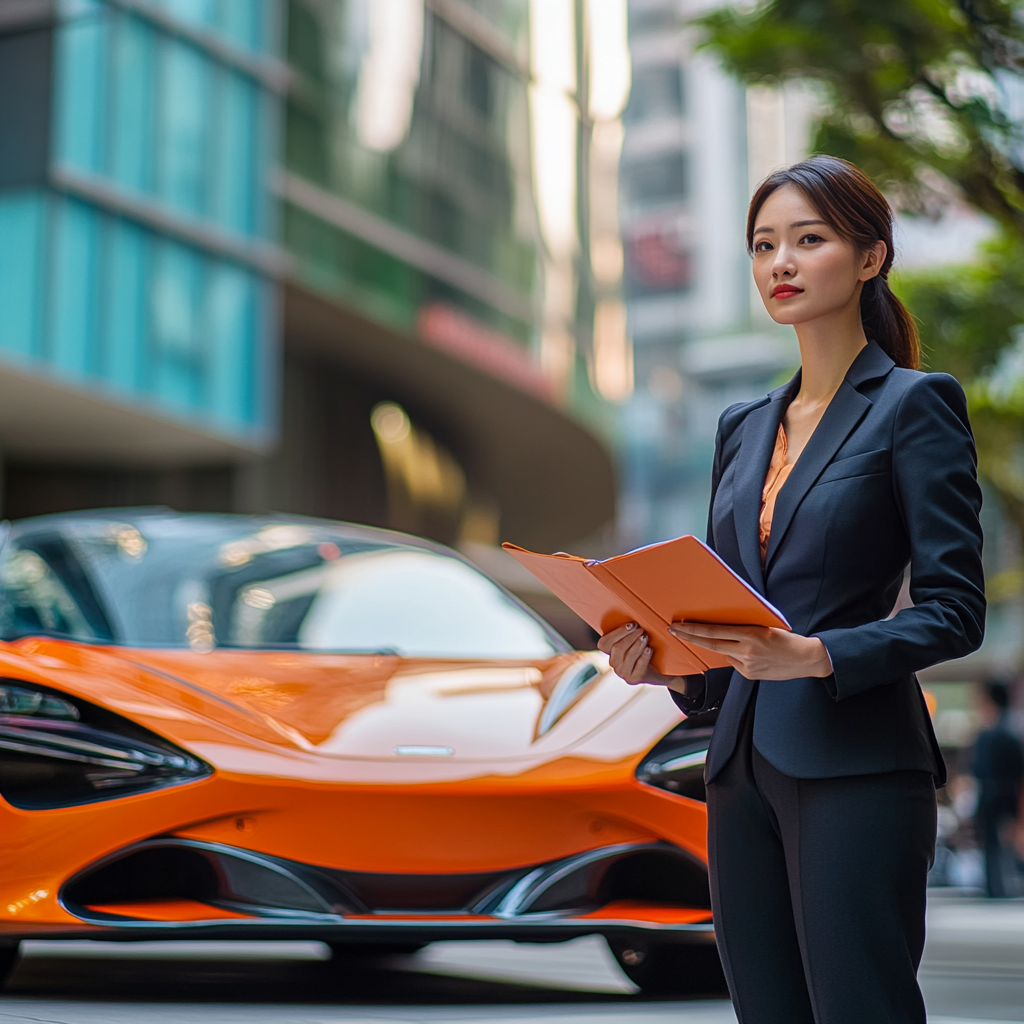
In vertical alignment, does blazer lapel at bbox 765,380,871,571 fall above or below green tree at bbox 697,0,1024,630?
below

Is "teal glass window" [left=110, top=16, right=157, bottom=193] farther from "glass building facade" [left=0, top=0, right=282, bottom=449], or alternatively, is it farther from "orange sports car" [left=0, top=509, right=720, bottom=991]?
"orange sports car" [left=0, top=509, right=720, bottom=991]

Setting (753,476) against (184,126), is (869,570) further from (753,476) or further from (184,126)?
(184,126)

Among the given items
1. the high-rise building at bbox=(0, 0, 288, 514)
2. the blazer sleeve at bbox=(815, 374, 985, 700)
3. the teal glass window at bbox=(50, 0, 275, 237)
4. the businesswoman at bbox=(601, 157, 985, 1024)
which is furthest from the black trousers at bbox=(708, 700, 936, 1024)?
the teal glass window at bbox=(50, 0, 275, 237)

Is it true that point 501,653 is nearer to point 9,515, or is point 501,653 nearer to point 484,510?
point 9,515

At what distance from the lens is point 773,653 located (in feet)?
5.99

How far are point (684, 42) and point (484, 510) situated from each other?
2291 centimetres

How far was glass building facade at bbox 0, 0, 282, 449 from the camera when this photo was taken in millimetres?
18094

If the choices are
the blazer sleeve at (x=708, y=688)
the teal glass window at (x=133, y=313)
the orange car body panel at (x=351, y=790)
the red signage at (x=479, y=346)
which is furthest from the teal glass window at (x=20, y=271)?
the blazer sleeve at (x=708, y=688)

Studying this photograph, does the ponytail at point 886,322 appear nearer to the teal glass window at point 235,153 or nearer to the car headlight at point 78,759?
the car headlight at point 78,759

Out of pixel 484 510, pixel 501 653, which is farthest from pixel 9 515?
pixel 501 653

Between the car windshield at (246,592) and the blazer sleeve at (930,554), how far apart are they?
3097 mm

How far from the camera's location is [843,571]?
6.39ft

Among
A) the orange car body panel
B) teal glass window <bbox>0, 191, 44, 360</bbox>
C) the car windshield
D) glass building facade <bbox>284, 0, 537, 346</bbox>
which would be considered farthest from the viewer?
glass building facade <bbox>284, 0, 537, 346</bbox>

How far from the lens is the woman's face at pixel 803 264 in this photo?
2.05 metres
